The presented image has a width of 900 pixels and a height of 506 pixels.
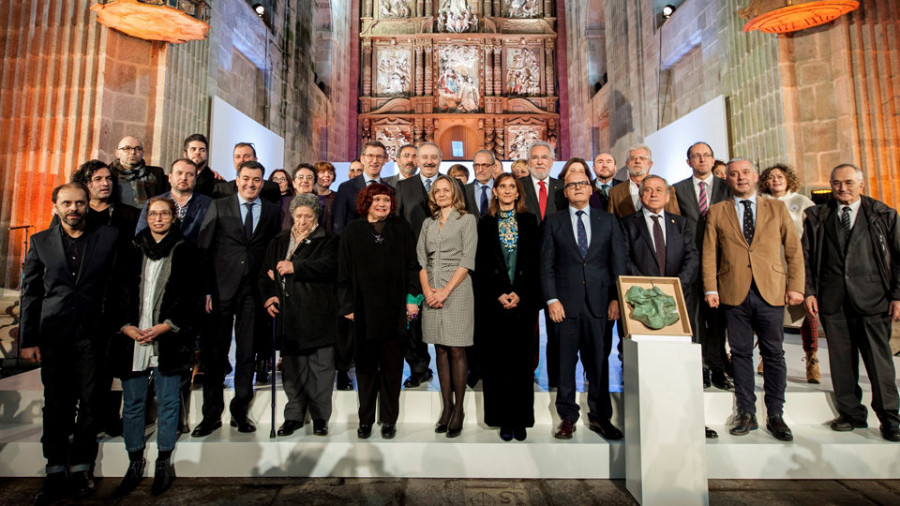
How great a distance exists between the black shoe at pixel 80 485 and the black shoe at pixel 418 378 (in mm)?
1678

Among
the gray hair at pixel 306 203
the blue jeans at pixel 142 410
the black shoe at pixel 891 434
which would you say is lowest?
the black shoe at pixel 891 434

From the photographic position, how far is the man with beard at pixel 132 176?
3085 mm

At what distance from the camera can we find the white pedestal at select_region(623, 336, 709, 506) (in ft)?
6.98

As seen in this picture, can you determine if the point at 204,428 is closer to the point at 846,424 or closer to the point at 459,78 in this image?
the point at 846,424

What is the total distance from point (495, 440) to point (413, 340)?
0.92m

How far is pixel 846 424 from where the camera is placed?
2686 millimetres

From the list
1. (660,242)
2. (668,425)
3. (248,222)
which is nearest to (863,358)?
(660,242)

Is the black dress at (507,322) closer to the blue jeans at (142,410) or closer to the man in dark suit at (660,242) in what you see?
the man in dark suit at (660,242)

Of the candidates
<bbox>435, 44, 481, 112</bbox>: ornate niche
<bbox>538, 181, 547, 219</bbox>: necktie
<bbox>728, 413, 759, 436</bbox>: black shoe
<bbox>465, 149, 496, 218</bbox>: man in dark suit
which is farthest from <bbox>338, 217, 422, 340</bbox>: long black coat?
<bbox>435, 44, 481, 112</bbox>: ornate niche

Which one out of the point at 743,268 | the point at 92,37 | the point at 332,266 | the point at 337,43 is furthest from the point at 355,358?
the point at 337,43

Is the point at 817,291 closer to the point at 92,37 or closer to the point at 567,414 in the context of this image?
the point at 567,414

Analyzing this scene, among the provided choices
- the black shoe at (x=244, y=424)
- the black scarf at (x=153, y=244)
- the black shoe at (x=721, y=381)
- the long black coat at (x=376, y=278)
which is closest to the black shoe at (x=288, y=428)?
the black shoe at (x=244, y=424)

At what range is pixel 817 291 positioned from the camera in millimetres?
2795

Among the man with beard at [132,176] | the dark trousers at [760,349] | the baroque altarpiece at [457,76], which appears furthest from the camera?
the baroque altarpiece at [457,76]
